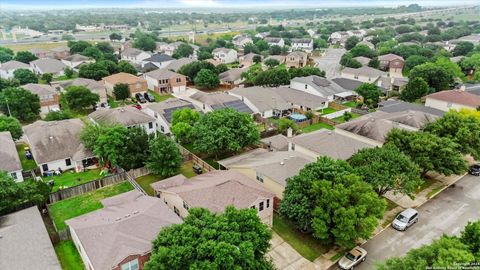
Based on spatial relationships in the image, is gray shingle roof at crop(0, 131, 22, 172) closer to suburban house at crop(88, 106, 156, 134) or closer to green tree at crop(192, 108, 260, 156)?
suburban house at crop(88, 106, 156, 134)

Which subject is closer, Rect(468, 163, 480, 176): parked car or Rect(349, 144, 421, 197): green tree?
Rect(349, 144, 421, 197): green tree

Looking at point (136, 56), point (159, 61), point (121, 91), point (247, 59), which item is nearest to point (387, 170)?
point (121, 91)

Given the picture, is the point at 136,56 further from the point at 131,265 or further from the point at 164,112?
the point at 131,265

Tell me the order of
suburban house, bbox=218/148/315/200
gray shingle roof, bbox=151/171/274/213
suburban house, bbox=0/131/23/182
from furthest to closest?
suburban house, bbox=0/131/23/182, suburban house, bbox=218/148/315/200, gray shingle roof, bbox=151/171/274/213

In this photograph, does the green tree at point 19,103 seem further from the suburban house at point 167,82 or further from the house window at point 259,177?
the house window at point 259,177

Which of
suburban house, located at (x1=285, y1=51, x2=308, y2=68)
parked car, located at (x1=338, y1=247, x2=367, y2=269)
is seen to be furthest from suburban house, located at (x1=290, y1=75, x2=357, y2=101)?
parked car, located at (x1=338, y1=247, x2=367, y2=269)

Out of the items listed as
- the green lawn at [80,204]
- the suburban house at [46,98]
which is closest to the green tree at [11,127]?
the suburban house at [46,98]

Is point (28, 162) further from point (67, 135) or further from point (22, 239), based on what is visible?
point (22, 239)
